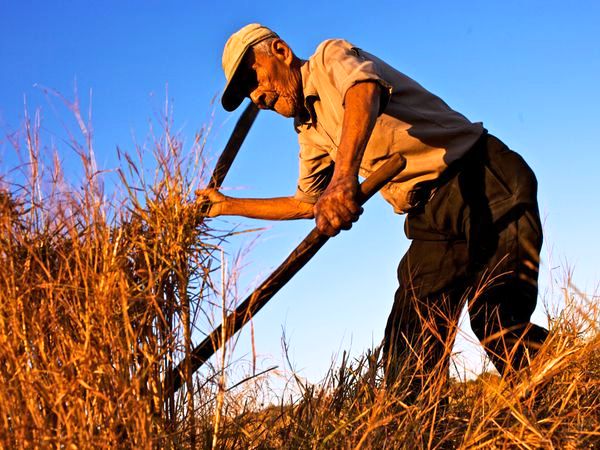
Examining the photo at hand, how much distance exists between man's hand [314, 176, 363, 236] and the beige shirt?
2.02ft

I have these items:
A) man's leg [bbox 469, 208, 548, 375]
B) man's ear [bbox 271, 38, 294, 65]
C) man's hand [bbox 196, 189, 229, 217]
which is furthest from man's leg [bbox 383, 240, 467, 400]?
man's ear [bbox 271, 38, 294, 65]

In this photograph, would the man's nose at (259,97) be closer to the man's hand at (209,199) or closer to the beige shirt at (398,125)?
the beige shirt at (398,125)

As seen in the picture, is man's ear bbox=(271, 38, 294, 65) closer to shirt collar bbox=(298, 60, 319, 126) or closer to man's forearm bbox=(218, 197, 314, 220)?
shirt collar bbox=(298, 60, 319, 126)

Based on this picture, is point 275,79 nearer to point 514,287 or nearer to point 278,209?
point 278,209

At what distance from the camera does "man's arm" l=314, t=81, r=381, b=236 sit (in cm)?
296

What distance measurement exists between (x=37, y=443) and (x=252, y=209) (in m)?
1.88

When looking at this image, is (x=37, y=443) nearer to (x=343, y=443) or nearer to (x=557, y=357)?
(x=343, y=443)

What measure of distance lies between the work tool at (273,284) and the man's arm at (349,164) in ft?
0.29

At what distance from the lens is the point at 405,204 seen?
12.5 ft

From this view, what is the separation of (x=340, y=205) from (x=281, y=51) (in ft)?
3.21

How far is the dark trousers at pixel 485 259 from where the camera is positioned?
11.9ft

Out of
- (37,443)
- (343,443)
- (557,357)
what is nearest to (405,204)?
(557,357)

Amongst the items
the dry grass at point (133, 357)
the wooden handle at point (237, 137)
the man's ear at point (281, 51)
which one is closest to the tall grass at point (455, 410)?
the dry grass at point (133, 357)

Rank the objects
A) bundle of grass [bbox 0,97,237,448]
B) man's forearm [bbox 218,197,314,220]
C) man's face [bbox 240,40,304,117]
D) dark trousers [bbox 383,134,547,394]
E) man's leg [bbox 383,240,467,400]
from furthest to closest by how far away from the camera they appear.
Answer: man's forearm [bbox 218,197,314,220] < man's leg [bbox 383,240,467,400] < dark trousers [bbox 383,134,547,394] < man's face [bbox 240,40,304,117] < bundle of grass [bbox 0,97,237,448]
